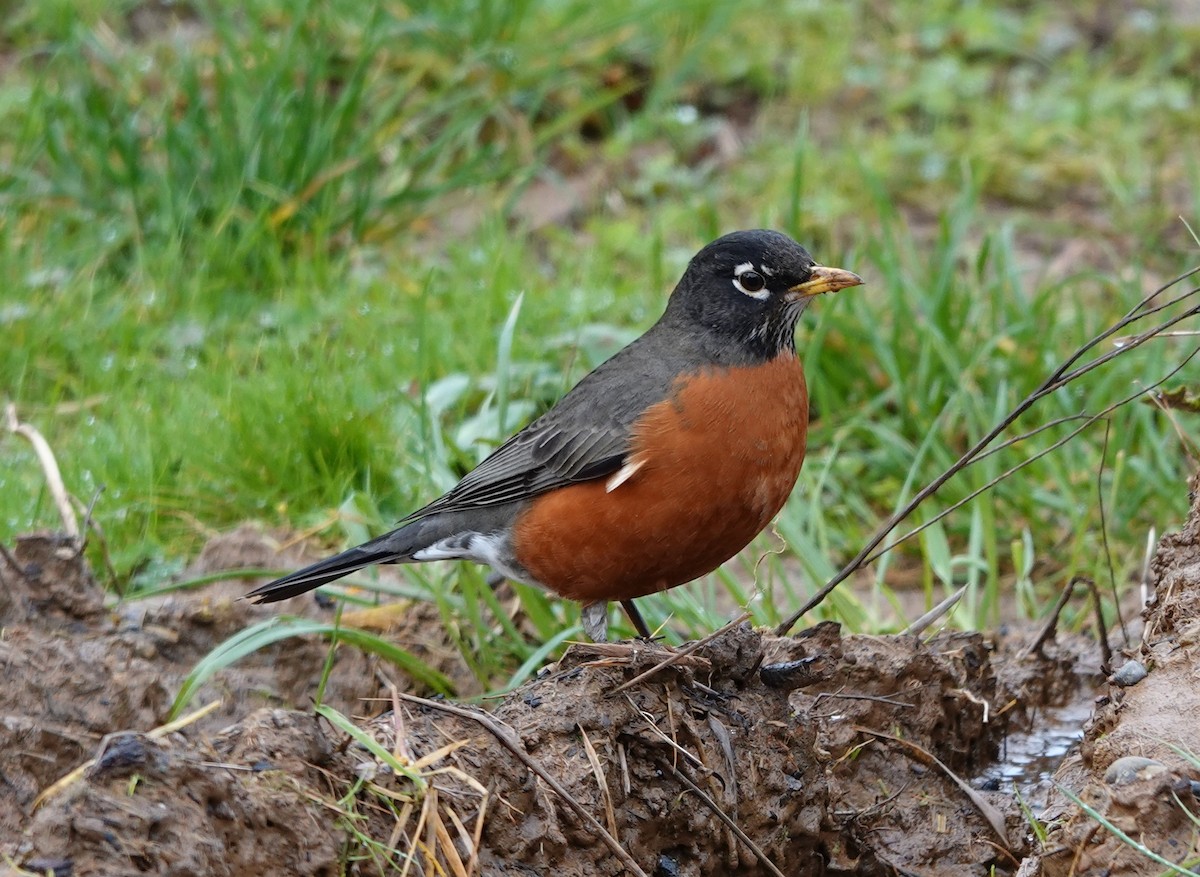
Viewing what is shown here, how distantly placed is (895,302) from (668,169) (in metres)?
2.20

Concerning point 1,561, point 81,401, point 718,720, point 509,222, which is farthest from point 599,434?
point 509,222

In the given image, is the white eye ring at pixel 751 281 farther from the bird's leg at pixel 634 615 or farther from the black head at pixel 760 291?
the bird's leg at pixel 634 615

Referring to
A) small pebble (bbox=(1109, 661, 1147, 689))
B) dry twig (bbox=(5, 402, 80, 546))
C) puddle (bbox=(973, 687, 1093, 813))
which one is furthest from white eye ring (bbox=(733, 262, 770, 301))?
dry twig (bbox=(5, 402, 80, 546))

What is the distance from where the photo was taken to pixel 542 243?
6973 millimetres

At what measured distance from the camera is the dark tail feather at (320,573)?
3.96 m

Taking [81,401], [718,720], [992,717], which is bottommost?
[81,401]

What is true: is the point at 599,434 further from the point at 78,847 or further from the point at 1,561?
the point at 78,847

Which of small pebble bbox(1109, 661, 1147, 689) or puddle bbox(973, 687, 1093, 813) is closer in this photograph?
small pebble bbox(1109, 661, 1147, 689)

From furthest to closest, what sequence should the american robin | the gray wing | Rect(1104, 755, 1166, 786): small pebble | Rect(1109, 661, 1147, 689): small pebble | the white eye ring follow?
the white eye ring → the gray wing → the american robin → Rect(1109, 661, 1147, 689): small pebble → Rect(1104, 755, 1166, 786): small pebble

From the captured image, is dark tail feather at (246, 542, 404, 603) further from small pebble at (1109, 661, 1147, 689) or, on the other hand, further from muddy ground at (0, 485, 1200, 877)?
small pebble at (1109, 661, 1147, 689)

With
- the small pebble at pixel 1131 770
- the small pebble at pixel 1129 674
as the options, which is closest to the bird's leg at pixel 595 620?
the small pebble at pixel 1129 674

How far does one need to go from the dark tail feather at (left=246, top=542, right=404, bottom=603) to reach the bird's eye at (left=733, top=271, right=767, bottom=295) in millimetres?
1205

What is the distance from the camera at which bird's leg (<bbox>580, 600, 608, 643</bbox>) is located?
402cm

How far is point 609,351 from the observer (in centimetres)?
564
